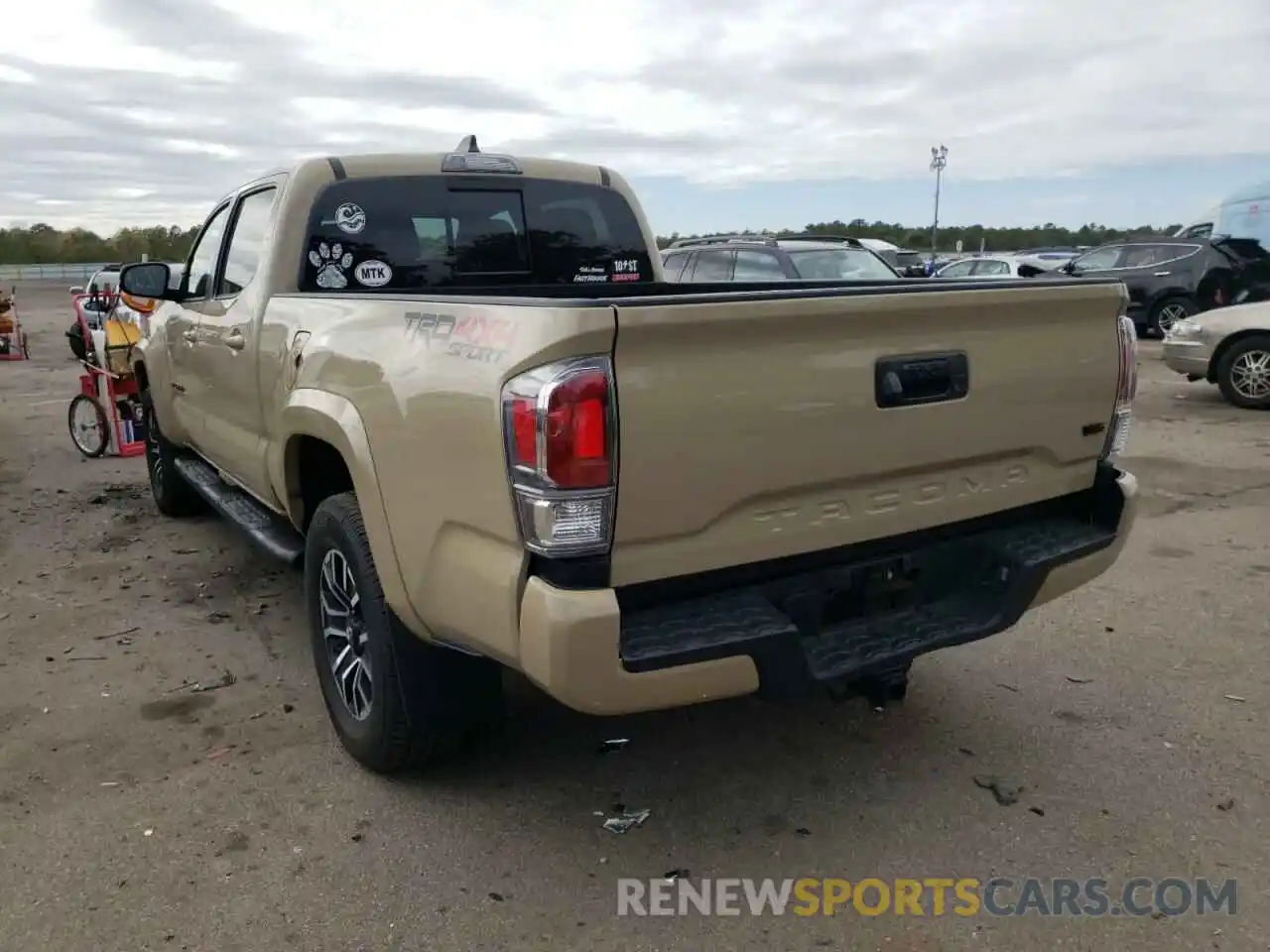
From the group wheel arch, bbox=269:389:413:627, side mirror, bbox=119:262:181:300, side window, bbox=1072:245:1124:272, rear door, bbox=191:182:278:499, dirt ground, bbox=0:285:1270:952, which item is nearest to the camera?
dirt ground, bbox=0:285:1270:952

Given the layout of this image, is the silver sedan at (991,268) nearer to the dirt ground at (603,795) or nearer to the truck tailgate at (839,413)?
the dirt ground at (603,795)

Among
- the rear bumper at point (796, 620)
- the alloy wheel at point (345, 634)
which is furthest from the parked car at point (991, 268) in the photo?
the alloy wheel at point (345, 634)

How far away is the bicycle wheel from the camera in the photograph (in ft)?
28.8

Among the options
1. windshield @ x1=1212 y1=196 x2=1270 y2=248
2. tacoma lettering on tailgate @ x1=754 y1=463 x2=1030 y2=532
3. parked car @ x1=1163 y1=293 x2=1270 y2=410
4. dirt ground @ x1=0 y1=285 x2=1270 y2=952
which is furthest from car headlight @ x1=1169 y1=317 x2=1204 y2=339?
windshield @ x1=1212 y1=196 x2=1270 y2=248

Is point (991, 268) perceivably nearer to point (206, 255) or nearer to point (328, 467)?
point (206, 255)

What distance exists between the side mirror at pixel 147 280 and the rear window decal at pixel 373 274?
1.81 m

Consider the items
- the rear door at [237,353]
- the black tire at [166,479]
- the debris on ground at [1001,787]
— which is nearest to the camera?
the debris on ground at [1001,787]

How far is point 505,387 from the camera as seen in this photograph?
2.41 m

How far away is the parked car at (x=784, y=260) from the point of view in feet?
38.4

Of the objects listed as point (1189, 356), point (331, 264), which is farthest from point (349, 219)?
point (1189, 356)

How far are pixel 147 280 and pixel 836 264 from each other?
327 inches

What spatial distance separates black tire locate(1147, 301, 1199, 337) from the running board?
625 inches

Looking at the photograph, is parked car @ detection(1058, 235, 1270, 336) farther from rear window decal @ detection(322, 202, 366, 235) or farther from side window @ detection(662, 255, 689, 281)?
rear window decal @ detection(322, 202, 366, 235)

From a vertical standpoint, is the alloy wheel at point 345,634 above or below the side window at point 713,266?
below
